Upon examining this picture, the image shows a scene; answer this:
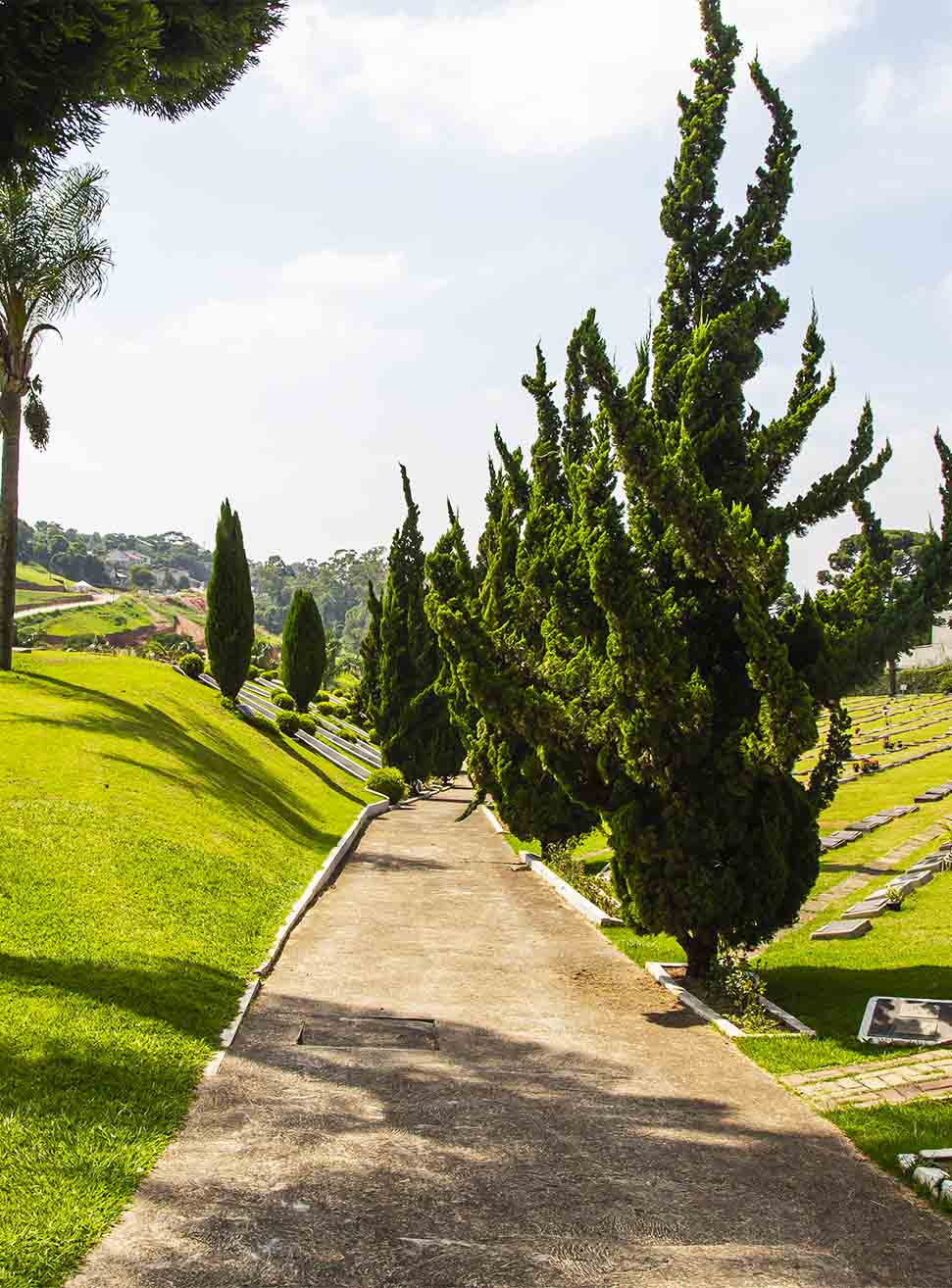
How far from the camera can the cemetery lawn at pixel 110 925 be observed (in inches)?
268

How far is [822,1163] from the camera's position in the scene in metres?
7.55

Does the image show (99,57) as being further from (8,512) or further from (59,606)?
(59,606)

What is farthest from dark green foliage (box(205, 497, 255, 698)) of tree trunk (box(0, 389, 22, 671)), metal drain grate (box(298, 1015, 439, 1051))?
metal drain grate (box(298, 1015, 439, 1051))

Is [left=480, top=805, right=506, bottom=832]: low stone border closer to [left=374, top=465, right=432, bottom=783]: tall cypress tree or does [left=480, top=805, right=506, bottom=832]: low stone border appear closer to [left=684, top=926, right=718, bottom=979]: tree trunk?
[left=374, top=465, right=432, bottom=783]: tall cypress tree

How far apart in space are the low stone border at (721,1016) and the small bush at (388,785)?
86.1 feet

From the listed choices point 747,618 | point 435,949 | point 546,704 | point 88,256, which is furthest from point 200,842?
point 88,256

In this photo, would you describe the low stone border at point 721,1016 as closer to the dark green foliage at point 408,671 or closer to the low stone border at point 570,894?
the low stone border at point 570,894

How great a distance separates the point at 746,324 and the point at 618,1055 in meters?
9.40

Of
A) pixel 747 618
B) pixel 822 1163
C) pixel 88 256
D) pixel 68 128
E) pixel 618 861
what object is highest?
pixel 88 256

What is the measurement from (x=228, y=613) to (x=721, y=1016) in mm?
33981

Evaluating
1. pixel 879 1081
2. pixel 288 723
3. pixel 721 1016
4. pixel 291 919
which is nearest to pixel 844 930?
pixel 721 1016

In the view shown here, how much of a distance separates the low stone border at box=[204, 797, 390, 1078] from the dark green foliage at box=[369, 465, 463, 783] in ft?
21.2

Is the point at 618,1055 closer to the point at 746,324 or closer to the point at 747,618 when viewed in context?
the point at 747,618

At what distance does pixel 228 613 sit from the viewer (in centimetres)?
4294
